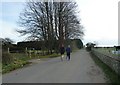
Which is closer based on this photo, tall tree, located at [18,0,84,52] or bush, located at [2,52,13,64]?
bush, located at [2,52,13,64]

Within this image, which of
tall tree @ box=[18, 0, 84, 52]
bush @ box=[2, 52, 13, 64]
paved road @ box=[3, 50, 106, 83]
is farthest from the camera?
tall tree @ box=[18, 0, 84, 52]

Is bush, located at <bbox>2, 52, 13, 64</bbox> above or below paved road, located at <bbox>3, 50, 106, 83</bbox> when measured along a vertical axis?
above

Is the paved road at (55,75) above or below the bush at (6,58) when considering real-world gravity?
below

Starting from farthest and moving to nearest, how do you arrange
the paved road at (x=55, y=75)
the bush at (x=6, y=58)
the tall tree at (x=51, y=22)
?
1. the tall tree at (x=51, y=22)
2. the bush at (x=6, y=58)
3. the paved road at (x=55, y=75)

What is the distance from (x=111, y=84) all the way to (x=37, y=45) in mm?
39630

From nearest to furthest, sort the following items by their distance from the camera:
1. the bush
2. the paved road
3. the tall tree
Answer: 1. the paved road
2. the bush
3. the tall tree

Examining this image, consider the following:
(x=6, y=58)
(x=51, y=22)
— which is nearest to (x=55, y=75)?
(x=6, y=58)

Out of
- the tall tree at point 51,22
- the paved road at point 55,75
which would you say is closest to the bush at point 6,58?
the paved road at point 55,75

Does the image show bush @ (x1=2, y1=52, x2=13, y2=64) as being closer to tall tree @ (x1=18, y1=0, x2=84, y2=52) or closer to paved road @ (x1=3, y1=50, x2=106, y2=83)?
paved road @ (x1=3, y1=50, x2=106, y2=83)

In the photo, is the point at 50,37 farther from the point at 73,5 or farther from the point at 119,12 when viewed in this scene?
the point at 119,12

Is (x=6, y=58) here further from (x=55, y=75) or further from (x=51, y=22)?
(x=51, y=22)

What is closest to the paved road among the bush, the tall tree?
the bush

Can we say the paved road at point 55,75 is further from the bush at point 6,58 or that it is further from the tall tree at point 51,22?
the tall tree at point 51,22

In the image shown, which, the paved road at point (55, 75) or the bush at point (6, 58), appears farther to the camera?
the bush at point (6, 58)
